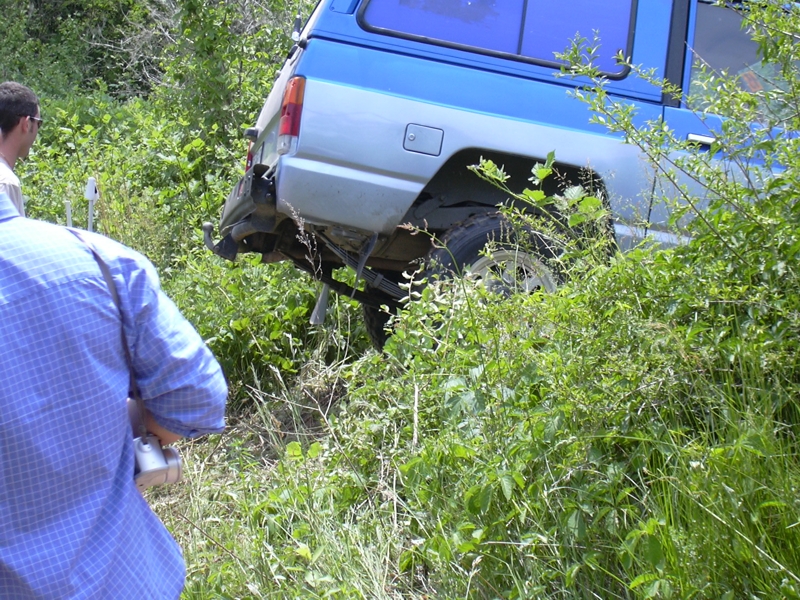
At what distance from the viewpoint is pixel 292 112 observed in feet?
13.8

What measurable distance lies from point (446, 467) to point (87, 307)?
150 cm

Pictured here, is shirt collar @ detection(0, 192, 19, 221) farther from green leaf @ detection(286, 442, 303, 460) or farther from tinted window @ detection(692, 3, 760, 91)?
tinted window @ detection(692, 3, 760, 91)

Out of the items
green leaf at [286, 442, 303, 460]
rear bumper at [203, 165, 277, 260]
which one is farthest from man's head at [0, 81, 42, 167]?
green leaf at [286, 442, 303, 460]

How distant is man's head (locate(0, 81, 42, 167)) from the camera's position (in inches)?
148

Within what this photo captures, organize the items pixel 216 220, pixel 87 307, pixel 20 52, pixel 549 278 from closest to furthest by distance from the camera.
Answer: pixel 87 307 → pixel 549 278 → pixel 216 220 → pixel 20 52

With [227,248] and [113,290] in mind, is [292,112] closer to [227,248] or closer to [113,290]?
[227,248]

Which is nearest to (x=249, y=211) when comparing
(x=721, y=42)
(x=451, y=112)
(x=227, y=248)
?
(x=227, y=248)

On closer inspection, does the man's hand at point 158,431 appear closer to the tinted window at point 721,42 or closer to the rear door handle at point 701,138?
the rear door handle at point 701,138

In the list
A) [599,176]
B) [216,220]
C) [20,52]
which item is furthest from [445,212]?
[20,52]

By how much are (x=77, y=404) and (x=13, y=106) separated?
2517 mm

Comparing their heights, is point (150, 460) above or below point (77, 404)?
below

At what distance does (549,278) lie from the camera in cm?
389

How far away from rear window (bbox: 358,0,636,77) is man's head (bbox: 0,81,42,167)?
1575 millimetres

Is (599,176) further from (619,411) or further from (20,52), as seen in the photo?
(20,52)
